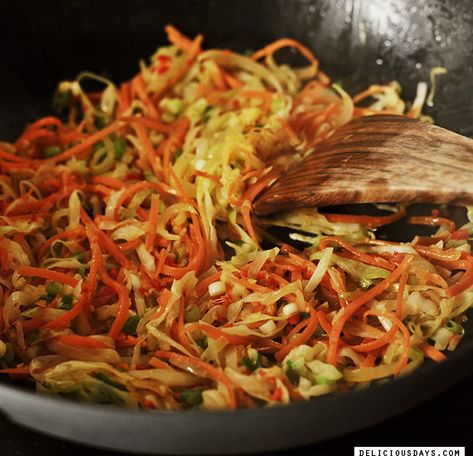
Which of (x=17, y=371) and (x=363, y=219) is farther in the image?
(x=363, y=219)

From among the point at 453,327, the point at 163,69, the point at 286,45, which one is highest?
the point at 286,45

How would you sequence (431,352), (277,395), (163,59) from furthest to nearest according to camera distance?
(163,59), (431,352), (277,395)

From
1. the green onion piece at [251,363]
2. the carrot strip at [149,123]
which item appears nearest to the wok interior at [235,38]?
the carrot strip at [149,123]

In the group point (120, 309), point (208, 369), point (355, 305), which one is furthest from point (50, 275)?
point (355, 305)

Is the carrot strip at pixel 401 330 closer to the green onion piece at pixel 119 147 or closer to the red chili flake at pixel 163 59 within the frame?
the green onion piece at pixel 119 147

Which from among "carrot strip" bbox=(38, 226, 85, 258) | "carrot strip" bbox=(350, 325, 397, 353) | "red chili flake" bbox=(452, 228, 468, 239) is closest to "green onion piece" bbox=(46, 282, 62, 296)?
"carrot strip" bbox=(38, 226, 85, 258)

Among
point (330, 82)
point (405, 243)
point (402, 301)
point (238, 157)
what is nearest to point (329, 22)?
point (330, 82)

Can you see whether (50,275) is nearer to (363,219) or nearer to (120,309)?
(120,309)

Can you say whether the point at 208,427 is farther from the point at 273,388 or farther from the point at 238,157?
the point at 238,157

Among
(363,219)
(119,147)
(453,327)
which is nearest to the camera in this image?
(453,327)
